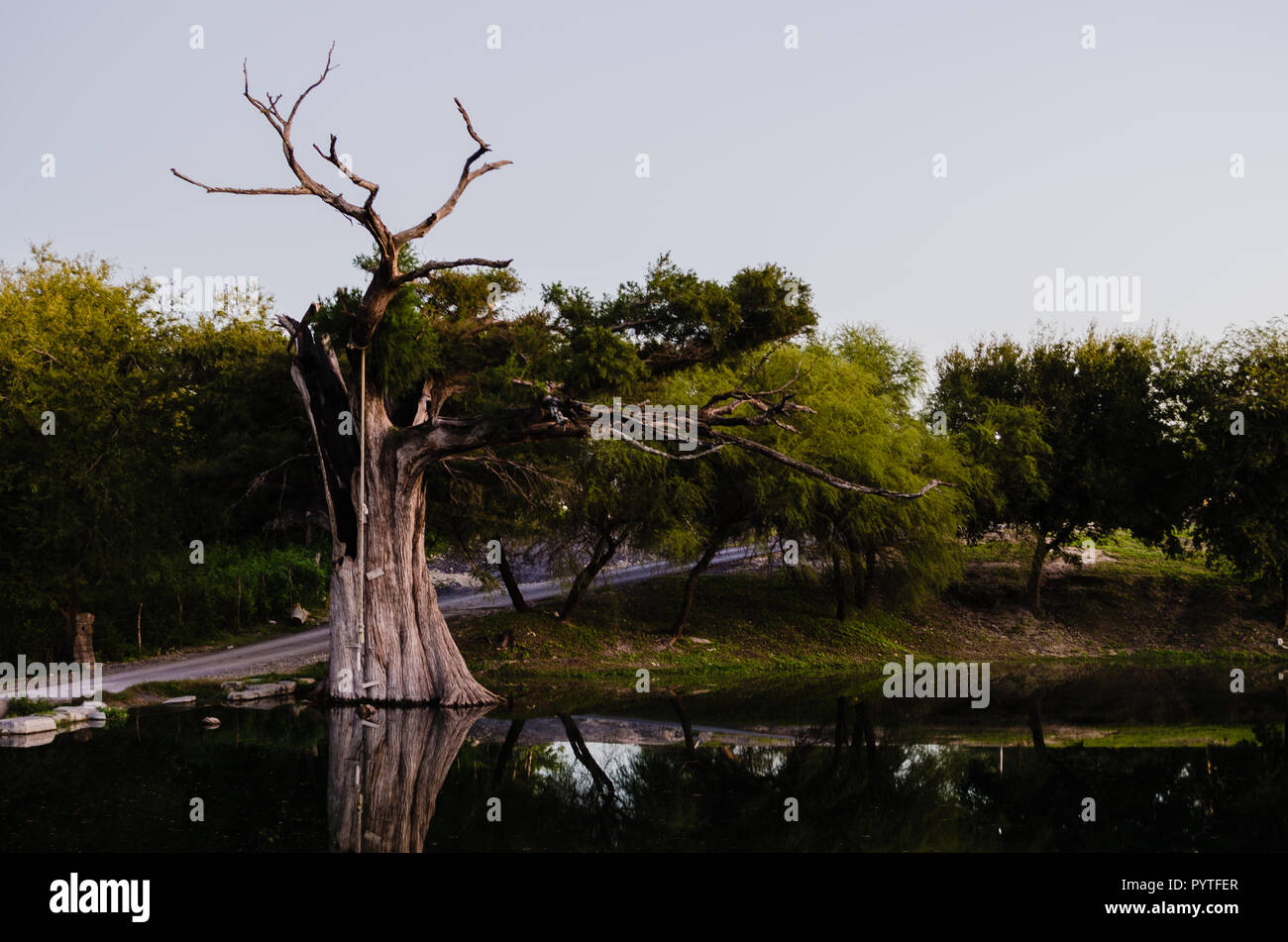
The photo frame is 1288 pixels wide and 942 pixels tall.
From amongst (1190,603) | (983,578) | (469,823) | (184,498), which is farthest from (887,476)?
(469,823)

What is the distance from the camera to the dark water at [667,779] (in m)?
12.6

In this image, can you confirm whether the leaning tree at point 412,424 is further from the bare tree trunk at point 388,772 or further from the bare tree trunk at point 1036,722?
the bare tree trunk at point 1036,722

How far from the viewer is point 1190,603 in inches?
1586

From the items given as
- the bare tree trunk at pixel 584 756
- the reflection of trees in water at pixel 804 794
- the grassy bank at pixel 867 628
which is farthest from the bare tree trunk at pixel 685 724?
the grassy bank at pixel 867 628

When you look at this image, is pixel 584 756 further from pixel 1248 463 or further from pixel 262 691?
pixel 1248 463

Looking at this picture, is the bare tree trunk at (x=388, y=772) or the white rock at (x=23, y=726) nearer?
the bare tree trunk at (x=388, y=772)

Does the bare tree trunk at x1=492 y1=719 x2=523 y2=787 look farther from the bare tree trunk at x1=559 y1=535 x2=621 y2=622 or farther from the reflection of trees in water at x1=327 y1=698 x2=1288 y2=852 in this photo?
the bare tree trunk at x1=559 y1=535 x2=621 y2=622

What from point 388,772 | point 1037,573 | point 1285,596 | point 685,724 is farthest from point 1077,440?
point 388,772

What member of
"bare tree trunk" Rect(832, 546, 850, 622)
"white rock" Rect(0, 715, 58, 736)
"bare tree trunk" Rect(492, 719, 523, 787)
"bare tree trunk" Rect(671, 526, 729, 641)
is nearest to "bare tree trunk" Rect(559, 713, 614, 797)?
"bare tree trunk" Rect(492, 719, 523, 787)

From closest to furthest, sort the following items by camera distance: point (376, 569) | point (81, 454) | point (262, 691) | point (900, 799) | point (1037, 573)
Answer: point (900, 799), point (376, 569), point (262, 691), point (81, 454), point (1037, 573)

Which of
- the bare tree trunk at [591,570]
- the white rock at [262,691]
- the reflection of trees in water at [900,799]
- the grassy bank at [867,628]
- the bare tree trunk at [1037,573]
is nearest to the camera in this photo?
the reflection of trees in water at [900,799]

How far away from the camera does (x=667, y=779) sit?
1638 cm

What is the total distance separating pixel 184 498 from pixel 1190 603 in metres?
33.1

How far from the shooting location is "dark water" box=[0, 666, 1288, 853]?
41.3 feet
